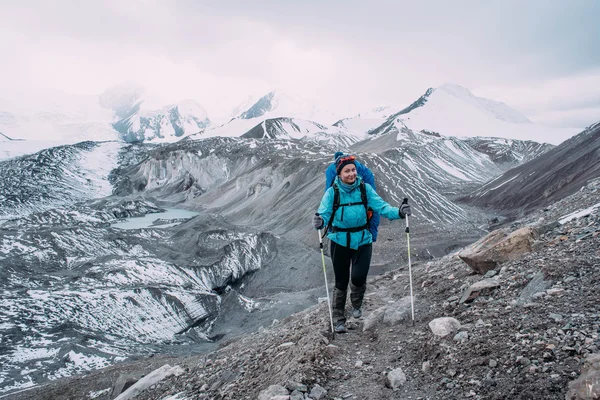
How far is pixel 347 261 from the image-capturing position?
506 cm

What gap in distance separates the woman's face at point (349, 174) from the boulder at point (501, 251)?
101 inches

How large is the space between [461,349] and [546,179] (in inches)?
1503

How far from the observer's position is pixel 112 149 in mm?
126438

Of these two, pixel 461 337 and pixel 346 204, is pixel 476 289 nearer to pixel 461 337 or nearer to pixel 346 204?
pixel 461 337

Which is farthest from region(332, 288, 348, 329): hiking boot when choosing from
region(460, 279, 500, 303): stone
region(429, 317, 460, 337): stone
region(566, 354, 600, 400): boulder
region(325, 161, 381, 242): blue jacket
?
region(566, 354, 600, 400): boulder

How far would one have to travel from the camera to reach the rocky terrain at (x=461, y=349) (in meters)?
3.04

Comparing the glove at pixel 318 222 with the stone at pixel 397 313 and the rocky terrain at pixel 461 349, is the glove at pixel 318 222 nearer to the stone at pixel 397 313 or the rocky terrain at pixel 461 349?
the rocky terrain at pixel 461 349

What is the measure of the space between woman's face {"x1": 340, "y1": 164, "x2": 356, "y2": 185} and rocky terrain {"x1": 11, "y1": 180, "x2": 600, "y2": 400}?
1.81m

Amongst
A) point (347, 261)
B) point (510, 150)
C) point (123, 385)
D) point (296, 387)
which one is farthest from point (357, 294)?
point (510, 150)

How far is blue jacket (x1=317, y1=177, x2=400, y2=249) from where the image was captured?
15.8 ft

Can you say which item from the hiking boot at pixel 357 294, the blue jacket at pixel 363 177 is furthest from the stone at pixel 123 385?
the blue jacket at pixel 363 177

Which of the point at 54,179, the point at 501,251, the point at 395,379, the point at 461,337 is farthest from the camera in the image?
the point at 54,179

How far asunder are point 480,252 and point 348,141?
347ft

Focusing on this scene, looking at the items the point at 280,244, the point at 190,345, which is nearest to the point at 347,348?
the point at 190,345
